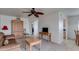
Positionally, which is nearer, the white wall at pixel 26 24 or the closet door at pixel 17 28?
the closet door at pixel 17 28

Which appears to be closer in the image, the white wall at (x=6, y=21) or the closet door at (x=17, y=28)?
the white wall at (x=6, y=21)

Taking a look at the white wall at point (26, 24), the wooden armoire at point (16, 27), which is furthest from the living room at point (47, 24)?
the white wall at point (26, 24)

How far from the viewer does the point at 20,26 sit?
6.73m

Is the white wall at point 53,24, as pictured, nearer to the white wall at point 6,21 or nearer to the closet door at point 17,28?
the closet door at point 17,28

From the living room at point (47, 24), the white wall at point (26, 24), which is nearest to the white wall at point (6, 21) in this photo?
the living room at point (47, 24)

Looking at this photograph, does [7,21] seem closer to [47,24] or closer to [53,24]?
[47,24]

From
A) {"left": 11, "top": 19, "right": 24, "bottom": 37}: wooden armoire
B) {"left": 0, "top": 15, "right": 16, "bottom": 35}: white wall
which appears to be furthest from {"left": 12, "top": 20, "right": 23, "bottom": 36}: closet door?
{"left": 0, "top": 15, "right": 16, "bottom": 35}: white wall

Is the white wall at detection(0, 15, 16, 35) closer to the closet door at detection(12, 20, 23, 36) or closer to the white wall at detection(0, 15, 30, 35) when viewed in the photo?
the white wall at detection(0, 15, 30, 35)

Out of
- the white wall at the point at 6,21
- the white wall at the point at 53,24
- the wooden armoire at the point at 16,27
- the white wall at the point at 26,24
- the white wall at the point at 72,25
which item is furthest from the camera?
the white wall at the point at 26,24

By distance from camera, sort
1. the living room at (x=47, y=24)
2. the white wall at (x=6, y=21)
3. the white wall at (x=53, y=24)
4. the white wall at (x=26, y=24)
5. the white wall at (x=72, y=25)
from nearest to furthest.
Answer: the living room at (x=47, y=24), the white wall at (x=53, y=24), the white wall at (x=72, y=25), the white wall at (x=6, y=21), the white wall at (x=26, y=24)

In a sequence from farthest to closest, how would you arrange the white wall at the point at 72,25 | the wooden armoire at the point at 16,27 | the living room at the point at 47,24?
the wooden armoire at the point at 16,27
the white wall at the point at 72,25
the living room at the point at 47,24

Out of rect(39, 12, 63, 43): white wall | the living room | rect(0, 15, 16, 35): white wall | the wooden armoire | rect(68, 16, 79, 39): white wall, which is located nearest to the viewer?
the living room

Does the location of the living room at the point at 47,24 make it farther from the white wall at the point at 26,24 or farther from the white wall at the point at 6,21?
the white wall at the point at 26,24
